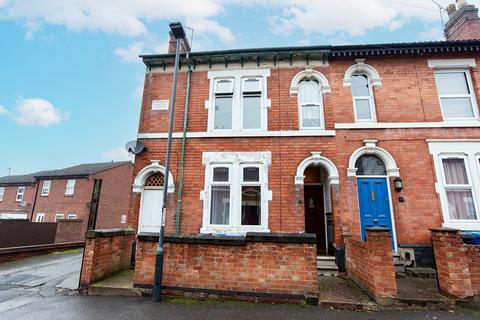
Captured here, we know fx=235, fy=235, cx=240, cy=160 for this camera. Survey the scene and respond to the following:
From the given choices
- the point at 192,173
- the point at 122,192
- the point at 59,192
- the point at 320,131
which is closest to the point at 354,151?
the point at 320,131

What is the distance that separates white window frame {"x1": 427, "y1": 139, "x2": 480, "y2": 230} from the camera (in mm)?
7277

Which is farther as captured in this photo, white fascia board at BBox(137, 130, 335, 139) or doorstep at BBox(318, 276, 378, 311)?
white fascia board at BBox(137, 130, 335, 139)

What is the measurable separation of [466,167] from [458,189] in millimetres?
789

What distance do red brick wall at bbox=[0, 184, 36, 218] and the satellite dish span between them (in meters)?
25.3

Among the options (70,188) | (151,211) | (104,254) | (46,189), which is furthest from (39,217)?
(104,254)

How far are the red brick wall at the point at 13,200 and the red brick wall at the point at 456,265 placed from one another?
33831mm

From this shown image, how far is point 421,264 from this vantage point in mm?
7031

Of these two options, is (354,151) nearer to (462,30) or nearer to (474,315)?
(474,315)

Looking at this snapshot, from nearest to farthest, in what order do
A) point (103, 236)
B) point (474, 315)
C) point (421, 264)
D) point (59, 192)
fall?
point (474, 315) → point (103, 236) → point (421, 264) → point (59, 192)

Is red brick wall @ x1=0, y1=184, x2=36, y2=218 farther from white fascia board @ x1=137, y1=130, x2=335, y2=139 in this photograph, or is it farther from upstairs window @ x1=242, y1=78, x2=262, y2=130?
upstairs window @ x1=242, y1=78, x2=262, y2=130

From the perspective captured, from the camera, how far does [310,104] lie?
8672 millimetres

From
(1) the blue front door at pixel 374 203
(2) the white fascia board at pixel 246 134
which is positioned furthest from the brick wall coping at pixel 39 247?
(1) the blue front door at pixel 374 203

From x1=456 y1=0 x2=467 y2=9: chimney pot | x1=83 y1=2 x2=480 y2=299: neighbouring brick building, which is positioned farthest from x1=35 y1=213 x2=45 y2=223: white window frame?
x1=456 y1=0 x2=467 y2=9: chimney pot

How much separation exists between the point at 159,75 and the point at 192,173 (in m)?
4.29
